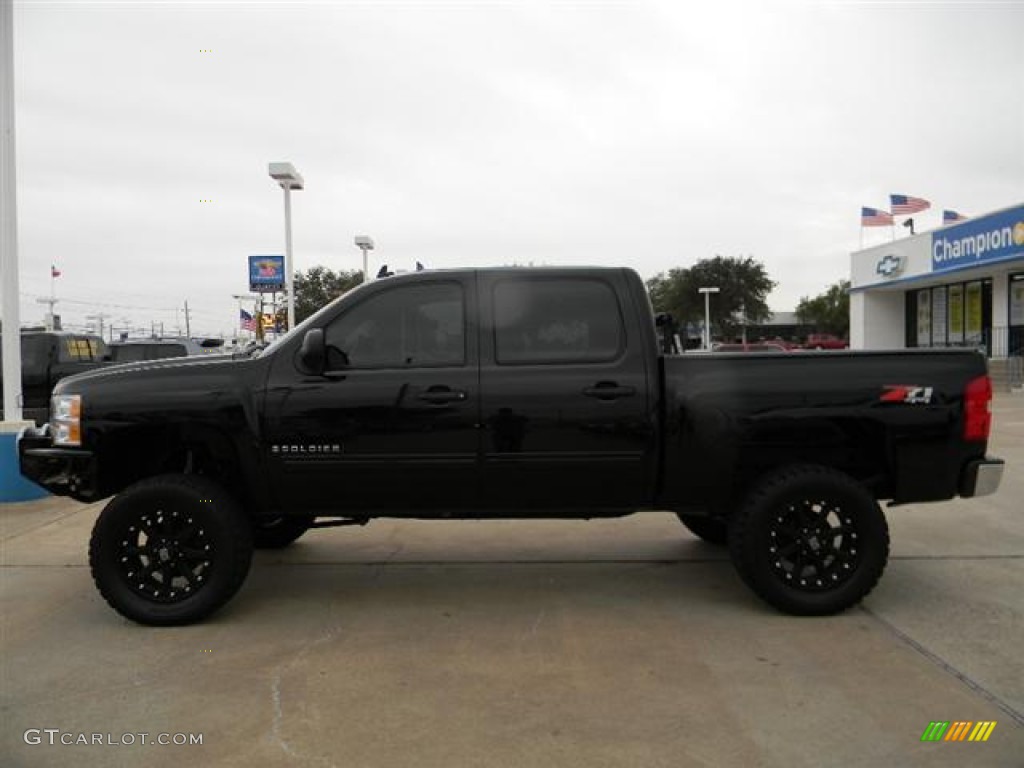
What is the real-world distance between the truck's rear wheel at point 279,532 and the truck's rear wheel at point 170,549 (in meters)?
1.15

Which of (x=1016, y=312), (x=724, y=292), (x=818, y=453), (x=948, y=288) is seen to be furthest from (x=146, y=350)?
(x=724, y=292)

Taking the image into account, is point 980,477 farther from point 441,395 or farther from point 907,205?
point 907,205

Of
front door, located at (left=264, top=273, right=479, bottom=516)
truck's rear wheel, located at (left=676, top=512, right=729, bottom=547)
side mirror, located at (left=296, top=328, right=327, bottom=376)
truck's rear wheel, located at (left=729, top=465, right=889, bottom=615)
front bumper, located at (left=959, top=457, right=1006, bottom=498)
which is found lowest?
truck's rear wheel, located at (left=676, top=512, right=729, bottom=547)

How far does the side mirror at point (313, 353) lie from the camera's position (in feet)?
14.8

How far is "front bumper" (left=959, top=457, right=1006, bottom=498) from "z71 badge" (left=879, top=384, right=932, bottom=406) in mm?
454

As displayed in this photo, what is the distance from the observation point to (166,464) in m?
5.02

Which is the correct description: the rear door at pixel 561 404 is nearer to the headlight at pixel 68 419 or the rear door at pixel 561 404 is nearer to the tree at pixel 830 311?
the headlight at pixel 68 419

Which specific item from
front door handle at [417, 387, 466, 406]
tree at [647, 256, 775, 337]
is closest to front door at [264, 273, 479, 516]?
front door handle at [417, 387, 466, 406]

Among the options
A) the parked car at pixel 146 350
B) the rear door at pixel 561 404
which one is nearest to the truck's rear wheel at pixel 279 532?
the rear door at pixel 561 404

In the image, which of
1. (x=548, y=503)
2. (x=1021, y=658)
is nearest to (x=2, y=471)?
(x=548, y=503)

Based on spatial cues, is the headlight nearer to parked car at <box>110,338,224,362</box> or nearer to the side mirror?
the side mirror

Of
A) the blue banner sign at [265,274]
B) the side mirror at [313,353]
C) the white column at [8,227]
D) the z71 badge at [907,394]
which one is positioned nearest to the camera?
the side mirror at [313,353]

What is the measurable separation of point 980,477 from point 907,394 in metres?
0.62

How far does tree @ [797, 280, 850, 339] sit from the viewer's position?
230 feet
